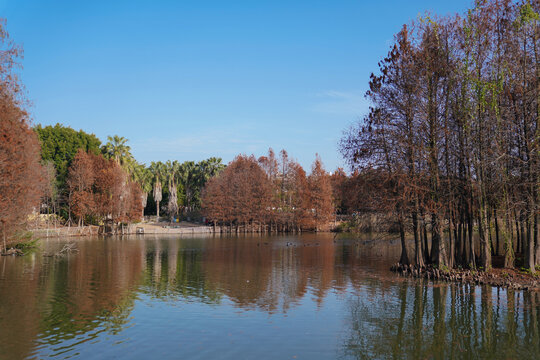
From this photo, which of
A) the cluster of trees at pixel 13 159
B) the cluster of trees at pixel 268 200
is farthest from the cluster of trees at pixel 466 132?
the cluster of trees at pixel 268 200

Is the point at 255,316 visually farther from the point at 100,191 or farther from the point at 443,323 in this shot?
the point at 100,191

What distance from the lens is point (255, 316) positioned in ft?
61.4

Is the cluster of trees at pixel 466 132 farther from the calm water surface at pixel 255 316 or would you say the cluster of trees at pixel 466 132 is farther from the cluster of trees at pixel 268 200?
the cluster of trees at pixel 268 200

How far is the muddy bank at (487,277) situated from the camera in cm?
2306

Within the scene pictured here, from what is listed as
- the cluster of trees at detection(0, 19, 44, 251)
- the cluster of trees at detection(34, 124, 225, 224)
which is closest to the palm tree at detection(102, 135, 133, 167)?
the cluster of trees at detection(34, 124, 225, 224)

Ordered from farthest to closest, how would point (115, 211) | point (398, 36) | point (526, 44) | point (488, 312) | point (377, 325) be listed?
point (115, 211), point (398, 36), point (526, 44), point (488, 312), point (377, 325)

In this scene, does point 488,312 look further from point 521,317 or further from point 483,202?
point 483,202

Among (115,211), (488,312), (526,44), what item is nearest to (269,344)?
(488,312)

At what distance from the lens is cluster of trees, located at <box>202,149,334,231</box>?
290 feet

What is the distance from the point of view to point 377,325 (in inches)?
681

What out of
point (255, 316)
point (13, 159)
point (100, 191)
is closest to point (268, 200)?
point (100, 191)

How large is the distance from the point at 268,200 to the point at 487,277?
219ft

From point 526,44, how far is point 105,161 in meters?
68.4

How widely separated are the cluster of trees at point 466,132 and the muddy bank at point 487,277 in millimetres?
756
